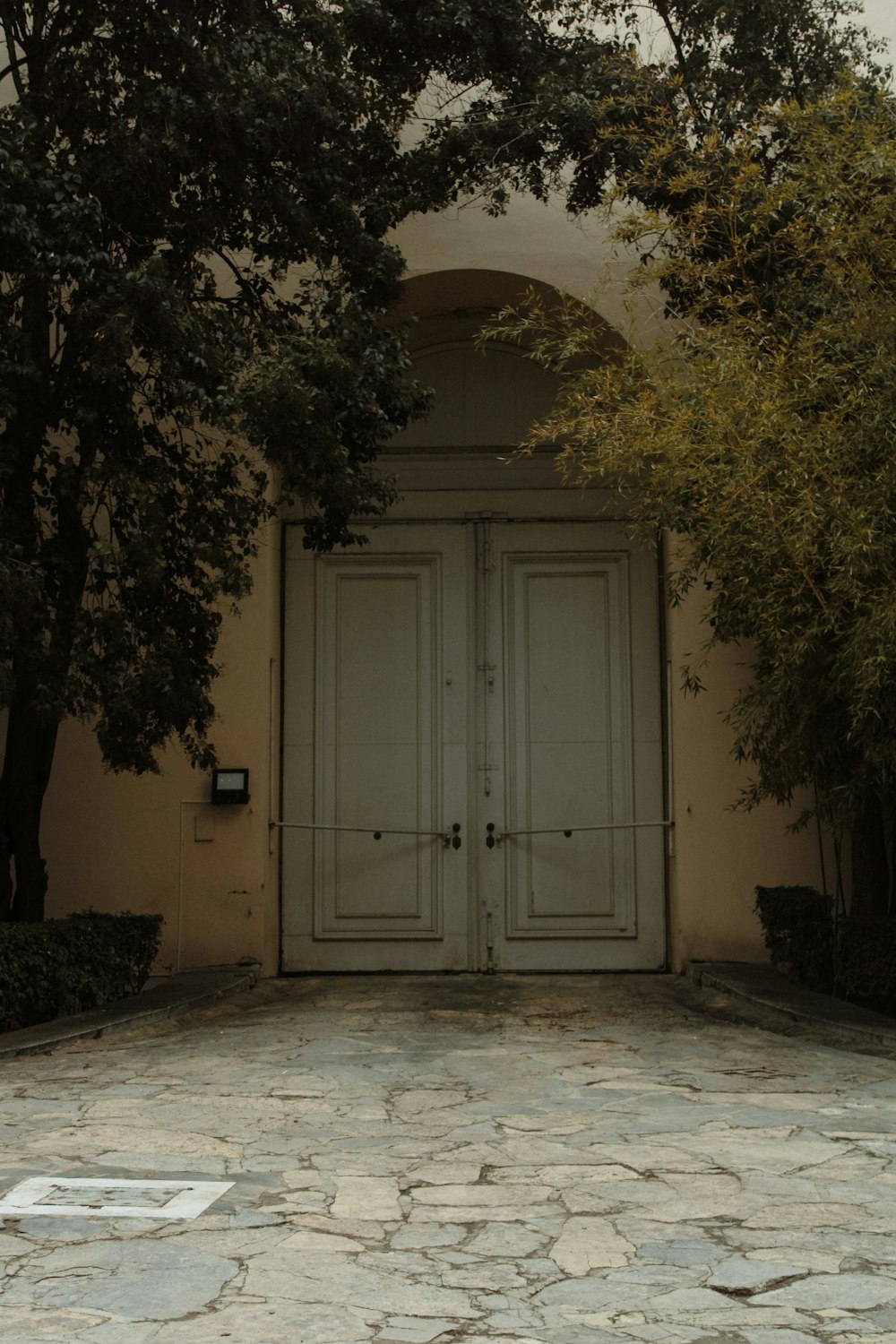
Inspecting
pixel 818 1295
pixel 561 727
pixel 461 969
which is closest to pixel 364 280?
pixel 561 727

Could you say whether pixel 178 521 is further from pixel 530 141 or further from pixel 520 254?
pixel 520 254

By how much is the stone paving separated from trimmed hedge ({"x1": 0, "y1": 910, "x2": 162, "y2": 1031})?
0.53 metres

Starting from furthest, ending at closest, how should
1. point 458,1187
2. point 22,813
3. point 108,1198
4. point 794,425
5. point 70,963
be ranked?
point 22,813 → point 70,963 → point 794,425 → point 458,1187 → point 108,1198

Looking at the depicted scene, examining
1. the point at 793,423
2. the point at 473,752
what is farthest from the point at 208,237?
the point at 473,752

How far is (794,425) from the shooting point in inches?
279

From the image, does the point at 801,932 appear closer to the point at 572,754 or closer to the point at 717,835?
the point at 717,835

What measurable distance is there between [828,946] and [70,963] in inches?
178

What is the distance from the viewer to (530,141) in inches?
336

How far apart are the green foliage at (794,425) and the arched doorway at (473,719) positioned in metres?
2.96

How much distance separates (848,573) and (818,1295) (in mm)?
4073

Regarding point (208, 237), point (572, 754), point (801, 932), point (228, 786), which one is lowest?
point (801, 932)

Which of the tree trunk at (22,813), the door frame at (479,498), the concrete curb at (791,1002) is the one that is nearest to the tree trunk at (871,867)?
the concrete curb at (791,1002)

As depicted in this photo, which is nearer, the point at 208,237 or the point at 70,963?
the point at 208,237

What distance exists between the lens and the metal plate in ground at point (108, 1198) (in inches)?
Answer: 160
